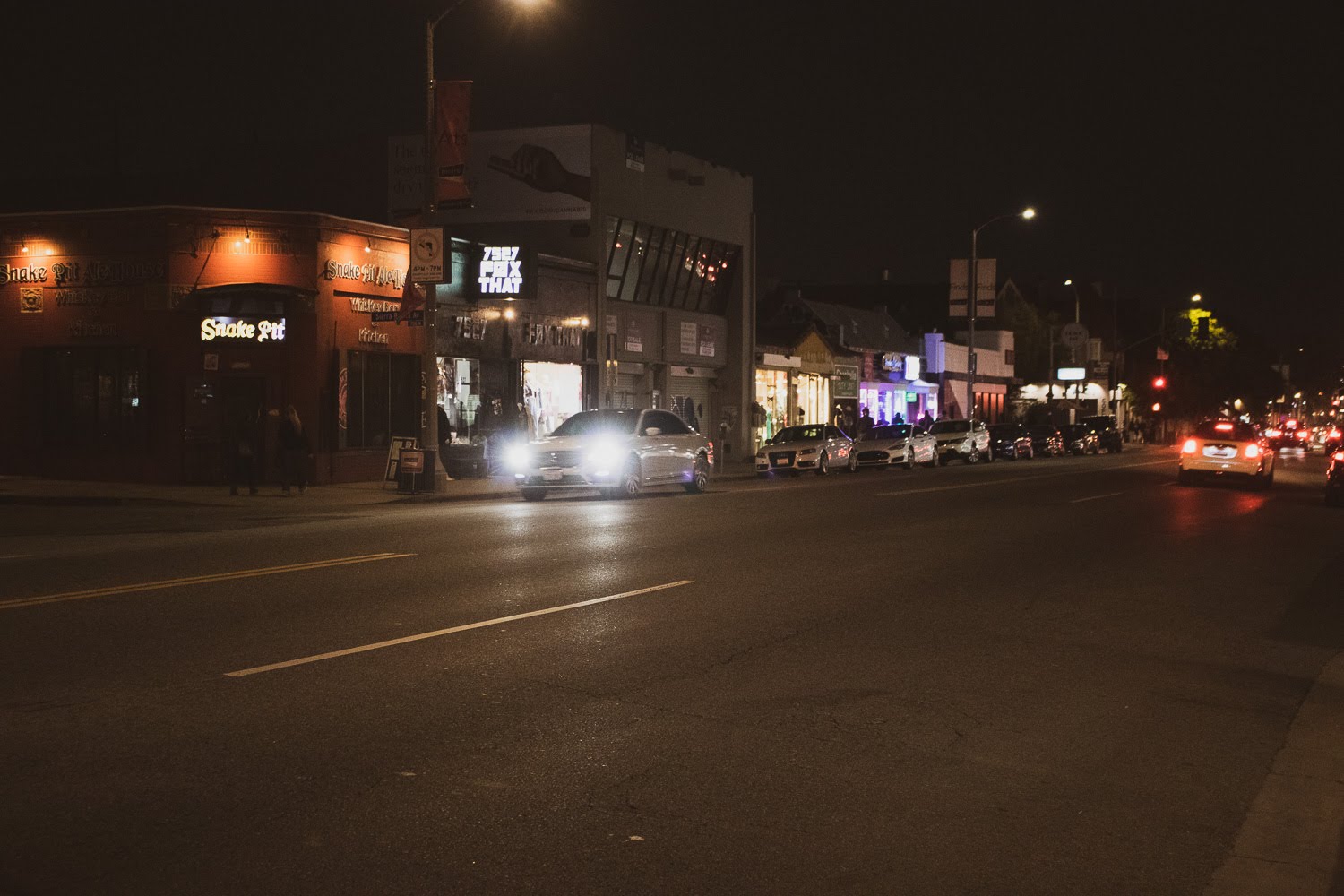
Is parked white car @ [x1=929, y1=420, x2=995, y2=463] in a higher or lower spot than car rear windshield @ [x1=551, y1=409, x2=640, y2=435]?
lower

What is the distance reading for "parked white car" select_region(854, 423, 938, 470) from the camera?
41.5m

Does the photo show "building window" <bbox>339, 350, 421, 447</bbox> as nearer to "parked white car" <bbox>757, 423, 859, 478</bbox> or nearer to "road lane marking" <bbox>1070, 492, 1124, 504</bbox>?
"parked white car" <bbox>757, 423, 859, 478</bbox>

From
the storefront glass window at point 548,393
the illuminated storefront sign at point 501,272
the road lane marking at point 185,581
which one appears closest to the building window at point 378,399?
the illuminated storefront sign at point 501,272

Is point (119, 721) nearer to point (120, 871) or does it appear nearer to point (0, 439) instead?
point (120, 871)

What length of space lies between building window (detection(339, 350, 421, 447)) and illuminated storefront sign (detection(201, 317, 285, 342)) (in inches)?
65.2

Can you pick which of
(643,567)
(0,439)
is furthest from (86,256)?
(643,567)

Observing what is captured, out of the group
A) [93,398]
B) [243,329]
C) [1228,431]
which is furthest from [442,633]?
[1228,431]

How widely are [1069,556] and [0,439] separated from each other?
23.4m

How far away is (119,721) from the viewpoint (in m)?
7.16

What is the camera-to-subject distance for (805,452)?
122 feet

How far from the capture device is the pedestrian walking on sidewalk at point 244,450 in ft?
83.5

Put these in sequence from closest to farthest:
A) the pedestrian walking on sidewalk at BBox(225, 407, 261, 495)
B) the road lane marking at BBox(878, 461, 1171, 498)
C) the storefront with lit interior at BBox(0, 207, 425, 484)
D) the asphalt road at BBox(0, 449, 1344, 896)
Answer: the asphalt road at BBox(0, 449, 1344, 896)
the pedestrian walking on sidewalk at BBox(225, 407, 261, 495)
the road lane marking at BBox(878, 461, 1171, 498)
the storefront with lit interior at BBox(0, 207, 425, 484)

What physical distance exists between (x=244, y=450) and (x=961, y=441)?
29.1 meters

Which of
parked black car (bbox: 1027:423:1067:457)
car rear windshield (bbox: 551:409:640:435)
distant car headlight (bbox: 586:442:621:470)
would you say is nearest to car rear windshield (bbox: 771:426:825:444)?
car rear windshield (bbox: 551:409:640:435)
